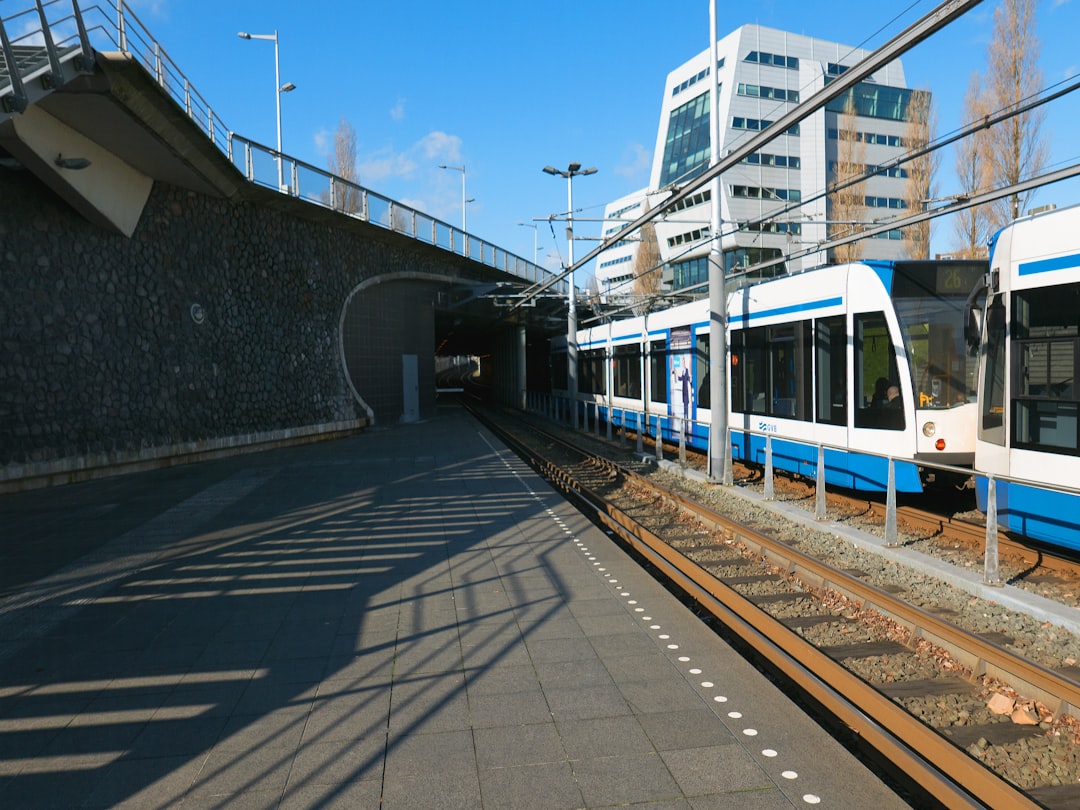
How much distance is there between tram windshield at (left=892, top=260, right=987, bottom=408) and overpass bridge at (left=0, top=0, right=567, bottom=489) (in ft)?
37.2

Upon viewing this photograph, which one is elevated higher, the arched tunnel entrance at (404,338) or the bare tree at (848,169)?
the bare tree at (848,169)

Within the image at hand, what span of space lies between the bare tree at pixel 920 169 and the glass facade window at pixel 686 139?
16.5 meters

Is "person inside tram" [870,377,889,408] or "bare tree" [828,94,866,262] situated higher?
"bare tree" [828,94,866,262]

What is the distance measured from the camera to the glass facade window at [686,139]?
49.2 meters

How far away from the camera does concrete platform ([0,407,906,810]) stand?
3.84 meters

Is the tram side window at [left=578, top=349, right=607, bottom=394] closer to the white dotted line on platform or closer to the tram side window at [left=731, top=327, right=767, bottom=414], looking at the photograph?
the tram side window at [left=731, top=327, right=767, bottom=414]

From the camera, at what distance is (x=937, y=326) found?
9578 mm

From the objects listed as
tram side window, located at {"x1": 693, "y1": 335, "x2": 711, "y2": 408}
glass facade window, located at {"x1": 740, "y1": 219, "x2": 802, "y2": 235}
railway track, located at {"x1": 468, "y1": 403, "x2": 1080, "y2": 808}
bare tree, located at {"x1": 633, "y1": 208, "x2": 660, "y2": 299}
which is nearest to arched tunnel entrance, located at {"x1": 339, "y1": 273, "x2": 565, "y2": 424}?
glass facade window, located at {"x1": 740, "y1": 219, "x2": 802, "y2": 235}

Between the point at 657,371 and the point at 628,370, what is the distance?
273 centimetres

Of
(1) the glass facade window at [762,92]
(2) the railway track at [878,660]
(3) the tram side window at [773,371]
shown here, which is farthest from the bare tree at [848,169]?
(2) the railway track at [878,660]

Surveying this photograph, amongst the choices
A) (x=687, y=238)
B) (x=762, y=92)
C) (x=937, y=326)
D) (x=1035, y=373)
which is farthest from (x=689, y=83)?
(x=1035, y=373)

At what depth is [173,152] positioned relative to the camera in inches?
608

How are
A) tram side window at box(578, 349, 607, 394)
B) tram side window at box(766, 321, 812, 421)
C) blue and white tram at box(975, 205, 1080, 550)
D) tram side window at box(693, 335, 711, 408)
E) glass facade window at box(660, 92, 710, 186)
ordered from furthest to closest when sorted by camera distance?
glass facade window at box(660, 92, 710, 186) → tram side window at box(578, 349, 607, 394) → tram side window at box(693, 335, 711, 408) → tram side window at box(766, 321, 812, 421) → blue and white tram at box(975, 205, 1080, 550)

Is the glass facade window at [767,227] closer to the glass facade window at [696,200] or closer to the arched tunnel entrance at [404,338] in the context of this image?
the glass facade window at [696,200]
